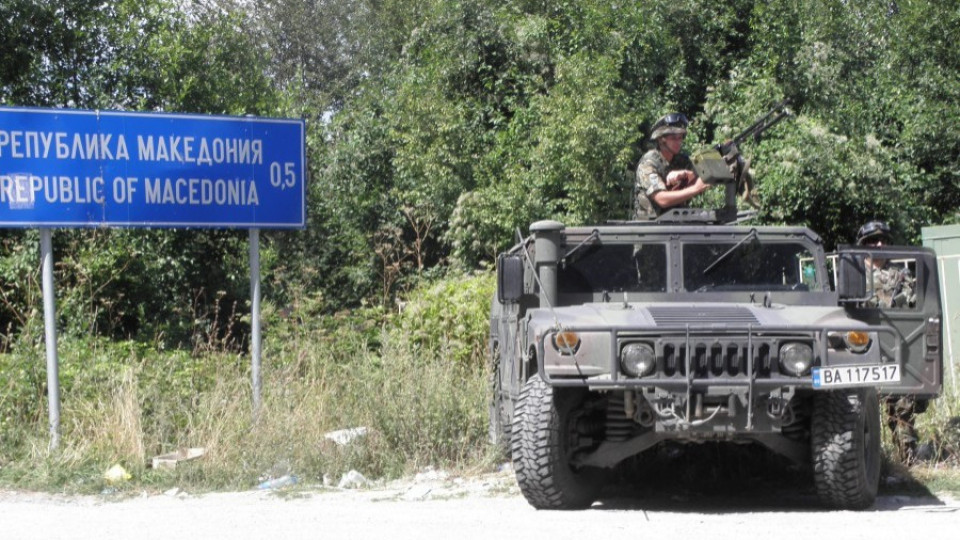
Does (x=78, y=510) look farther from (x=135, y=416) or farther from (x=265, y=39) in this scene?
(x=265, y=39)

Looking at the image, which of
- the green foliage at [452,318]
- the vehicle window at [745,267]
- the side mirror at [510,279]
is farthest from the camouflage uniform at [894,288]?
the green foliage at [452,318]

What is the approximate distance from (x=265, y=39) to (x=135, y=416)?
24.6m

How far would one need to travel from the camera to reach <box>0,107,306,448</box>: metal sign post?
9.31 meters

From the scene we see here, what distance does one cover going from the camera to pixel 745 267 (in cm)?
792

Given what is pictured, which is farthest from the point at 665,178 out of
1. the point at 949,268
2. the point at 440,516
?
the point at 949,268

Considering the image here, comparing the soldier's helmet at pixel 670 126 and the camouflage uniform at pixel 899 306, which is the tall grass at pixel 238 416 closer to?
the soldier's helmet at pixel 670 126

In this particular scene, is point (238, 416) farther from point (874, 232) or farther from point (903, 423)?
point (874, 232)

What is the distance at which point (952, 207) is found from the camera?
60.0 ft

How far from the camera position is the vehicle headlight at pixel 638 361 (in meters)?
6.68

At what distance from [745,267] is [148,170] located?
4.67 metres

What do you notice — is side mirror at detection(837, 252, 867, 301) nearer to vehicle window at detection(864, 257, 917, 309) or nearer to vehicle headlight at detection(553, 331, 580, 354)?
vehicle window at detection(864, 257, 917, 309)

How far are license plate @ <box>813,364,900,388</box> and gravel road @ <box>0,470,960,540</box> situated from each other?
29.9 inches

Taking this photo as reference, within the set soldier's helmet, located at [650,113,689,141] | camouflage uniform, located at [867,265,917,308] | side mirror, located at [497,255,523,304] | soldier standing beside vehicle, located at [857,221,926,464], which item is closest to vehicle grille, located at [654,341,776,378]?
side mirror, located at [497,255,523,304]

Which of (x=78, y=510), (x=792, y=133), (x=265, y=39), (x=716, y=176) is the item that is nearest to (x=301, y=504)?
(x=78, y=510)
